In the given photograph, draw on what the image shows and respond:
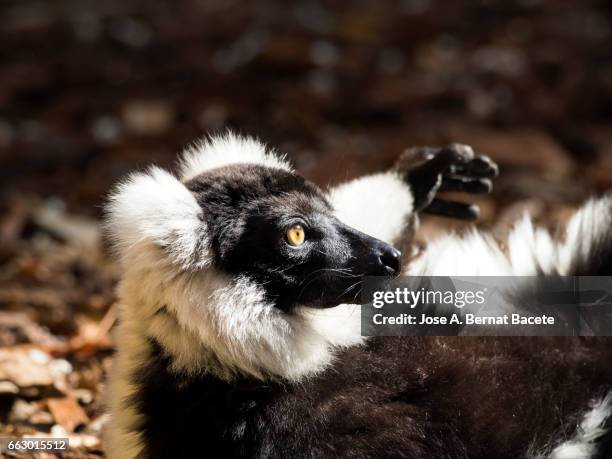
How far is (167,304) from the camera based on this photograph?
313 cm

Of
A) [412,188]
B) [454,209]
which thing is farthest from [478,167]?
[412,188]

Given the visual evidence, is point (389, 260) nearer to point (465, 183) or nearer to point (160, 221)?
point (160, 221)

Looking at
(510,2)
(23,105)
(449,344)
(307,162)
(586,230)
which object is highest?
(510,2)

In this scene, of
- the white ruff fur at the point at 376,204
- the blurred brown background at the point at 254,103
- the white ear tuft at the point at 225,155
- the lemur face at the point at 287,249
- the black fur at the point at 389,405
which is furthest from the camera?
the blurred brown background at the point at 254,103

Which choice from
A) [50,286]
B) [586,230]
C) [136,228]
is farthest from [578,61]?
[136,228]

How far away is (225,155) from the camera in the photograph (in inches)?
145

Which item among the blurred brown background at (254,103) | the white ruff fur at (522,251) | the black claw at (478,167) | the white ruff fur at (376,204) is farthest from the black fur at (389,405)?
the blurred brown background at (254,103)

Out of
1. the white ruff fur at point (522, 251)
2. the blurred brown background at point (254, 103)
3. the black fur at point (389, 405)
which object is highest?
the blurred brown background at point (254, 103)

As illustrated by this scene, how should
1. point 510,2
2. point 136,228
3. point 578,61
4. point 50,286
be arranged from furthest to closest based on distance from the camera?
1. point 510,2
2. point 578,61
3. point 50,286
4. point 136,228

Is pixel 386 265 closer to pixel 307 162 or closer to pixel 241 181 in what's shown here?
pixel 241 181

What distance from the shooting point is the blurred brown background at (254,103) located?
5812 millimetres

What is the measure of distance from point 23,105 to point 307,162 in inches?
138

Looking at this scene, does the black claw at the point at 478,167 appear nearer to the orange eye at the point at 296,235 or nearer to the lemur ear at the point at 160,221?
the orange eye at the point at 296,235

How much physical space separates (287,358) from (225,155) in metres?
1.01
